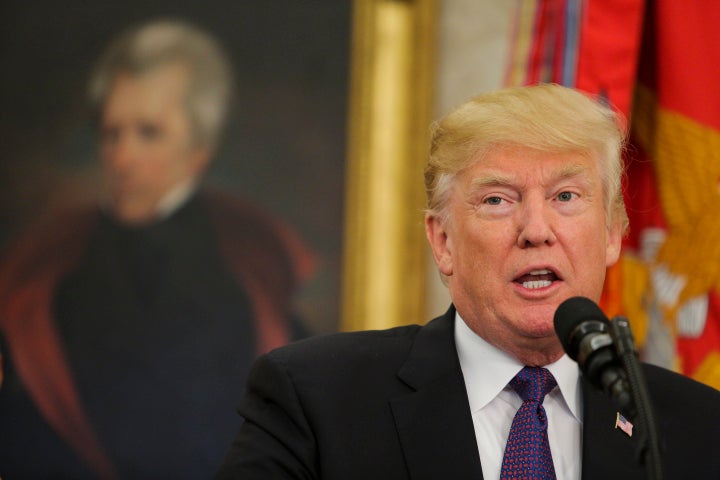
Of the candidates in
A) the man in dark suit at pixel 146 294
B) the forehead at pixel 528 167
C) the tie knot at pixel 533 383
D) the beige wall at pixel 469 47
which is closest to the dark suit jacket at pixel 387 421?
the tie knot at pixel 533 383

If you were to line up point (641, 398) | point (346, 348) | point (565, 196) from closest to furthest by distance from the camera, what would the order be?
point (641, 398)
point (565, 196)
point (346, 348)

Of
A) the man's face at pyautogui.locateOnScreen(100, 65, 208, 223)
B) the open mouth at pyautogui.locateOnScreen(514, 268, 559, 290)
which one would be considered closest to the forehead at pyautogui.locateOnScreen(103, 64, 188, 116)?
the man's face at pyautogui.locateOnScreen(100, 65, 208, 223)

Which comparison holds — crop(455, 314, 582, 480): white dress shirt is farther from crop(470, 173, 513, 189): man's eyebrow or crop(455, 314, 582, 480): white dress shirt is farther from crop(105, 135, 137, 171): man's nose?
crop(105, 135, 137, 171): man's nose

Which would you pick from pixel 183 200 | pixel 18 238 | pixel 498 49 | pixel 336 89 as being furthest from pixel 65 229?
pixel 498 49

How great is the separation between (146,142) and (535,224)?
2.37 metres

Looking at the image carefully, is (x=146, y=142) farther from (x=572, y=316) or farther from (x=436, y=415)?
(x=572, y=316)

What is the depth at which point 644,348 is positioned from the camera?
12.0 ft

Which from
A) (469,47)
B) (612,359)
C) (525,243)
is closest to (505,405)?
(525,243)

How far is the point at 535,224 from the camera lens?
2240mm

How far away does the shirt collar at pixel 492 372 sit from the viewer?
2361 millimetres

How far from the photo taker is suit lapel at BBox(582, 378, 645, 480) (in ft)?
7.51

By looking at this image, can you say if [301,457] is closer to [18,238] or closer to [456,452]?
[456,452]

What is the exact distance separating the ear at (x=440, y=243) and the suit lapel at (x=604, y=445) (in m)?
0.44

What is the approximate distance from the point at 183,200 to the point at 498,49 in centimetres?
161
